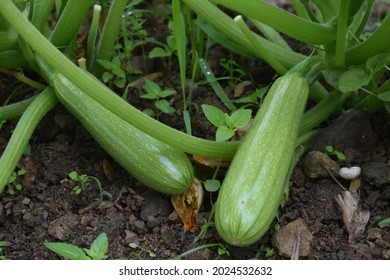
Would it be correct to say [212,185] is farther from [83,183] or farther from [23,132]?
[23,132]

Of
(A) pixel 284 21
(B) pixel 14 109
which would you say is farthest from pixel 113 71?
(A) pixel 284 21

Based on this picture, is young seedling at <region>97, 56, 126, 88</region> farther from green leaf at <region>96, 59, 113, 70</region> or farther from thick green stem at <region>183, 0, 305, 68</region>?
thick green stem at <region>183, 0, 305, 68</region>

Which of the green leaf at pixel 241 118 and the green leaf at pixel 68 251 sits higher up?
the green leaf at pixel 241 118

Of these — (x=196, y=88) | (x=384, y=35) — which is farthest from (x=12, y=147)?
(x=384, y=35)

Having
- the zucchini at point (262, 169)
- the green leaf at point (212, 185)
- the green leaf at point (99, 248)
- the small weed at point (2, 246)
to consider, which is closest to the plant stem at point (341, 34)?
the zucchini at point (262, 169)

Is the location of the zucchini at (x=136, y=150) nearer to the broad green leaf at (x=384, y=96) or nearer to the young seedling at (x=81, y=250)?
the young seedling at (x=81, y=250)

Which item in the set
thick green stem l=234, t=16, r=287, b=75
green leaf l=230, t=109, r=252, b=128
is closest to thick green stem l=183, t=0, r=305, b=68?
thick green stem l=234, t=16, r=287, b=75
